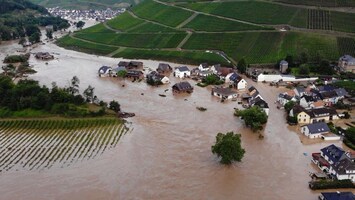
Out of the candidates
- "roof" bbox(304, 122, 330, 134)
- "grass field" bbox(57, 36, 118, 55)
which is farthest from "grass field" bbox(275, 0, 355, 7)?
"roof" bbox(304, 122, 330, 134)

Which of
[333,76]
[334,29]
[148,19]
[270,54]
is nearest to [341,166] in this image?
[333,76]

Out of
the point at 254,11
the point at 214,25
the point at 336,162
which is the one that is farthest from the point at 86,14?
the point at 336,162

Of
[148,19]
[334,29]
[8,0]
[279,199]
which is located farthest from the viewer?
[8,0]

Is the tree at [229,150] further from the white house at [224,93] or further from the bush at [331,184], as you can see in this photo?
the white house at [224,93]

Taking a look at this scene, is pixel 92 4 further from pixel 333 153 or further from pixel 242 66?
pixel 333 153

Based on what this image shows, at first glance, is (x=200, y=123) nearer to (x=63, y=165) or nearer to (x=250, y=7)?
(x=63, y=165)

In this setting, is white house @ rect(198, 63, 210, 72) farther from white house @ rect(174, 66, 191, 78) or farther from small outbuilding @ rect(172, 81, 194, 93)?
small outbuilding @ rect(172, 81, 194, 93)
